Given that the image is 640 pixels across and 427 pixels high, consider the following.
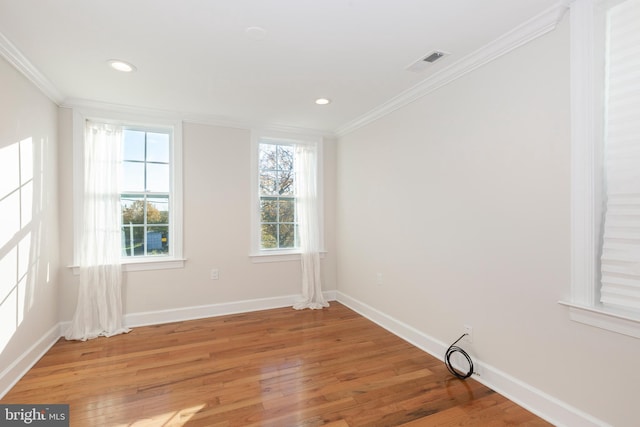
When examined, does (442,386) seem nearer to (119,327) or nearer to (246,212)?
(246,212)

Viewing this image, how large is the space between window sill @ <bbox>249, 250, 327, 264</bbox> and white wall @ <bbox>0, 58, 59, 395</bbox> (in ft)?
6.79

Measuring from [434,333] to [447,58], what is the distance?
2340mm

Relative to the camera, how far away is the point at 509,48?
2.09 meters

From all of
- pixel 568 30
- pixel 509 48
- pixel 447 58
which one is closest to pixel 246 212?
pixel 447 58

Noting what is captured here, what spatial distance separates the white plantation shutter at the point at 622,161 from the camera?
61.4 inches

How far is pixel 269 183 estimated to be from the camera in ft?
13.8

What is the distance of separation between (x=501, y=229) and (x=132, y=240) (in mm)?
3790

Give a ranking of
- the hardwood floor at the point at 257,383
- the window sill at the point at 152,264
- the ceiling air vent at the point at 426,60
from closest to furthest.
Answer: the hardwood floor at the point at 257,383 < the ceiling air vent at the point at 426,60 < the window sill at the point at 152,264

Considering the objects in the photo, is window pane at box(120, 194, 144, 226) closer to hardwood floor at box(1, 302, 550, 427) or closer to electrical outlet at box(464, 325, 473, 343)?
hardwood floor at box(1, 302, 550, 427)

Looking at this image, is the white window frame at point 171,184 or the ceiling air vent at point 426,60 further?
the white window frame at point 171,184

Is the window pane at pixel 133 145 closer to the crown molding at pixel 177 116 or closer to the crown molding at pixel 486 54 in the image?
the crown molding at pixel 177 116

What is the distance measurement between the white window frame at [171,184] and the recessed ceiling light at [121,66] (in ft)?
3.37

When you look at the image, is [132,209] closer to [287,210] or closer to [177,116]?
[177,116]

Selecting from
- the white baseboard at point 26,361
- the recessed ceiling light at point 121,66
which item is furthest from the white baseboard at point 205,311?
the recessed ceiling light at point 121,66
